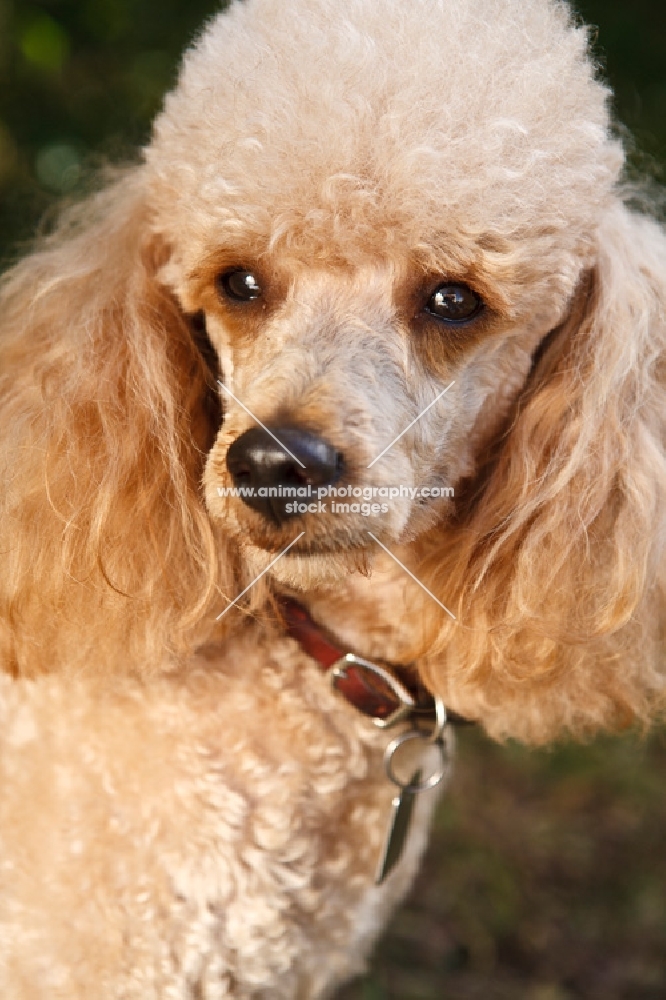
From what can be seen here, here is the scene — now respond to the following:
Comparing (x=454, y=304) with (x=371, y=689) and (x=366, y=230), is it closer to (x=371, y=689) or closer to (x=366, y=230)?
(x=366, y=230)

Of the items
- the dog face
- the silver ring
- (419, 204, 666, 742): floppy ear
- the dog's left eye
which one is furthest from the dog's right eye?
the silver ring

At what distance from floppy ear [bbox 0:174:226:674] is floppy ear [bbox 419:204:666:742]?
29 cm

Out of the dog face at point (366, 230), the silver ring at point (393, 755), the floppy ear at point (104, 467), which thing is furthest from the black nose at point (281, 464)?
the silver ring at point (393, 755)

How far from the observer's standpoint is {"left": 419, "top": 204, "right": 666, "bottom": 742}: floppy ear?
1010mm

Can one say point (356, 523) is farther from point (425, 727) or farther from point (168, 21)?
point (168, 21)

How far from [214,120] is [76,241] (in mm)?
274

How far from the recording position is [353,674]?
1.05 meters

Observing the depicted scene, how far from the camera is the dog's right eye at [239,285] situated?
0.99 m

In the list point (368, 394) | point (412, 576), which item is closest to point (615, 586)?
point (412, 576)

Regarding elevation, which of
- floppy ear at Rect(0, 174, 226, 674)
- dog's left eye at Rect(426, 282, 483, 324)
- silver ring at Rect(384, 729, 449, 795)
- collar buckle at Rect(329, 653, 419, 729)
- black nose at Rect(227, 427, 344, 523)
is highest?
dog's left eye at Rect(426, 282, 483, 324)

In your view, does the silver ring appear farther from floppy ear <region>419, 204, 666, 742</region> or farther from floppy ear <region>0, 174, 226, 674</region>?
floppy ear <region>0, 174, 226, 674</region>

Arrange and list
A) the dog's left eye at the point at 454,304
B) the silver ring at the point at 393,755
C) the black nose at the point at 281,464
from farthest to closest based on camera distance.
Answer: the silver ring at the point at 393,755 → the dog's left eye at the point at 454,304 → the black nose at the point at 281,464

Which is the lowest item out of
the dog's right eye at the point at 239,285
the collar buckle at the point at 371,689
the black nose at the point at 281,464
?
the collar buckle at the point at 371,689

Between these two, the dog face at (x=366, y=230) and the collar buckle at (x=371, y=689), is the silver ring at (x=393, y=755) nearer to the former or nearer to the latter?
the collar buckle at (x=371, y=689)
